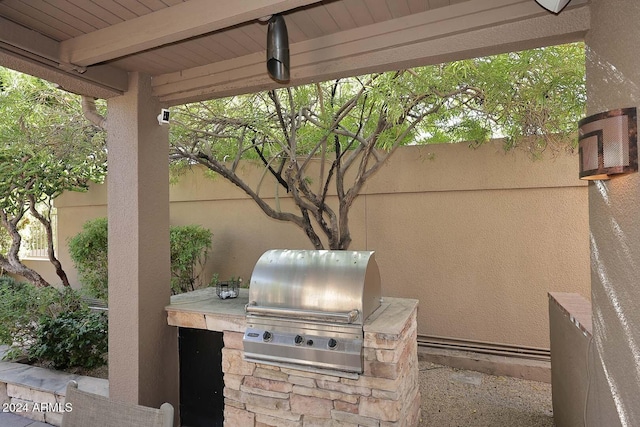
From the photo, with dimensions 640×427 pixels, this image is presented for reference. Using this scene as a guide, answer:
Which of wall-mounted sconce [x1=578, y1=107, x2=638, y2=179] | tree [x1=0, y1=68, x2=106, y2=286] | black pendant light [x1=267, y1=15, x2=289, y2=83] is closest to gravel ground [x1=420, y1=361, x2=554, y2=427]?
wall-mounted sconce [x1=578, y1=107, x2=638, y2=179]

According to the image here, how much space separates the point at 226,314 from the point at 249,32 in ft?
7.61

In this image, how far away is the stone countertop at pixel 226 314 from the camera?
9.53ft

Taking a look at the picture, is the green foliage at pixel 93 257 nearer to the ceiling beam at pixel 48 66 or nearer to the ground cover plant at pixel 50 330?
the ground cover plant at pixel 50 330

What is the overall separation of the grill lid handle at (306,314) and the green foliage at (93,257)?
4265mm

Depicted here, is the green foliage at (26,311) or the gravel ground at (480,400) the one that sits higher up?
the green foliage at (26,311)

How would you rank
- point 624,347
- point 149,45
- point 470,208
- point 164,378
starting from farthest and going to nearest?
point 470,208 → point 164,378 → point 149,45 → point 624,347

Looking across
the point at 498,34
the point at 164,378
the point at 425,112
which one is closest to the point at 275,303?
the point at 164,378

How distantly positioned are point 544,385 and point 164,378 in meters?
4.36

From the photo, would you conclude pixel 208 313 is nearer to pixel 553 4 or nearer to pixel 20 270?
pixel 553 4

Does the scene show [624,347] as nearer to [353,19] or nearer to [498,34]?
[498,34]

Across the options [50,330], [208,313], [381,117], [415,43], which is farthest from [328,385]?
[50,330]

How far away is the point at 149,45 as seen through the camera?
279 centimetres

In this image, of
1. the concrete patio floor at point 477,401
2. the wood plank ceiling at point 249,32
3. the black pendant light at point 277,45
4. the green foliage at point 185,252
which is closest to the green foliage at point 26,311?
the concrete patio floor at point 477,401

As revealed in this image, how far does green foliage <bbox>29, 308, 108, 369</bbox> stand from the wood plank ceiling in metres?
3.04
